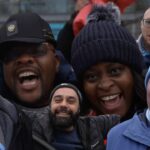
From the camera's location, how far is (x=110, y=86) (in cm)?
322

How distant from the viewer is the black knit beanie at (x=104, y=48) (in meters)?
3.24

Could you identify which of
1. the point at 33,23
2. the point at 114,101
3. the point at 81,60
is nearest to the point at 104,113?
the point at 114,101

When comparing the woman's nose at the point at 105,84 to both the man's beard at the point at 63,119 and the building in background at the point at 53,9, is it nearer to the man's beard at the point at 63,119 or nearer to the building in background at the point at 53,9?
the man's beard at the point at 63,119

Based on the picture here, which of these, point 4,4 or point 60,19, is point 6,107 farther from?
point 4,4

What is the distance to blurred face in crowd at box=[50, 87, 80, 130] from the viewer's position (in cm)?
293

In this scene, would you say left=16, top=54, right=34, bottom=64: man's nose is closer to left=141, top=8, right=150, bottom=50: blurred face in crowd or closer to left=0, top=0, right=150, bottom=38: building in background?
left=141, top=8, right=150, bottom=50: blurred face in crowd

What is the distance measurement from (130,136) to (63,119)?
36 cm

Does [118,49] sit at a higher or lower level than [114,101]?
higher

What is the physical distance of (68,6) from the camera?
7555mm

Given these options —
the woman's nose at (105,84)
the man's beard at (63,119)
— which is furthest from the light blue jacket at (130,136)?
the woman's nose at (105,84)

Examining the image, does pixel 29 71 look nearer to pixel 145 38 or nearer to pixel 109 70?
pixel 109 70

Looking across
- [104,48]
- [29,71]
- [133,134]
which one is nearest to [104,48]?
[104,48]

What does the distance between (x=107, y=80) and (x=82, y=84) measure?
0.16 meters

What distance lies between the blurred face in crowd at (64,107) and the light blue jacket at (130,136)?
0.22m
